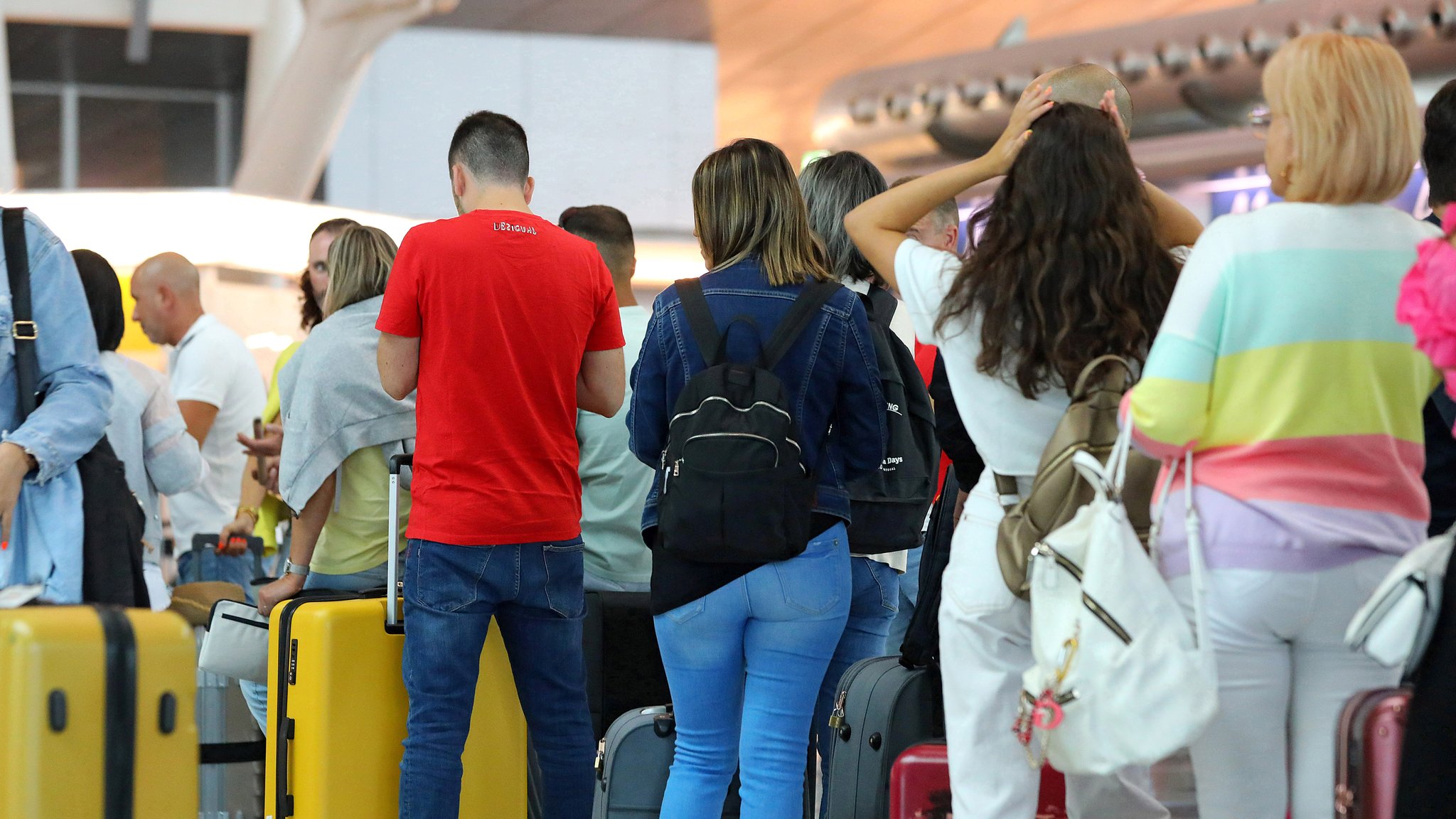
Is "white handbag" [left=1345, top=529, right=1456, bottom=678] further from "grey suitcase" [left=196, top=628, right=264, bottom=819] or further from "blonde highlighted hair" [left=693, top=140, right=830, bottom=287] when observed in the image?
"grey suitcase" [left=196, top=628, right=264, bottom=819]

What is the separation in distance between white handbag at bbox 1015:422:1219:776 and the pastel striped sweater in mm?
63

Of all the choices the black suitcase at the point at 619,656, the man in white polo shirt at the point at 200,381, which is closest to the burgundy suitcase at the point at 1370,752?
the black suitcase at the point at 619,656

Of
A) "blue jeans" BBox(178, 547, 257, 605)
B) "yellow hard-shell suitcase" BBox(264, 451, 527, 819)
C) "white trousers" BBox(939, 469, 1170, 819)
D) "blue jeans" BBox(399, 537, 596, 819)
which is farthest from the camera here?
"blue jeans" BBox(178, 547, 257, 605)

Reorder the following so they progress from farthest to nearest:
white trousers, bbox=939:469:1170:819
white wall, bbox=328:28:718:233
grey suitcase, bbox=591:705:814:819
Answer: white wall, bbox=328:28:718:233 < grey suitcase, bbox=591:705:814:819 < white trousers, bbox=939:469:1170:819

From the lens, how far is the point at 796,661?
2.45m

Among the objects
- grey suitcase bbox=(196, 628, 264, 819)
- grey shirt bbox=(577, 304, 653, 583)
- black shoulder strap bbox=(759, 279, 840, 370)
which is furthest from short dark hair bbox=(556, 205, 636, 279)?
grey suitcase bbox=(196, 628, 264, 819)

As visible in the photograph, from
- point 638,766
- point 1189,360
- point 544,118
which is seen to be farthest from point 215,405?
point 544,118

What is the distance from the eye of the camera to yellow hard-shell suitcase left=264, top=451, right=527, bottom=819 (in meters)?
2.76

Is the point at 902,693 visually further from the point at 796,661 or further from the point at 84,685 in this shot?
the point at 84,685

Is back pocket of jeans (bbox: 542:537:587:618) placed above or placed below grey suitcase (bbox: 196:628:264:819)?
above

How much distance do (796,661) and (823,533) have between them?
224 millimetres

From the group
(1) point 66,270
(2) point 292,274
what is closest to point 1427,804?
(1) point 66,270

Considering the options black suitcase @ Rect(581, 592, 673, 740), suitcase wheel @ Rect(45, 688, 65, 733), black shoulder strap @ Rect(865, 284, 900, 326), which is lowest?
black suitcase @ Rect(581, 592, 673, 740)

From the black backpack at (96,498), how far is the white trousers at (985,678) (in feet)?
4.40
